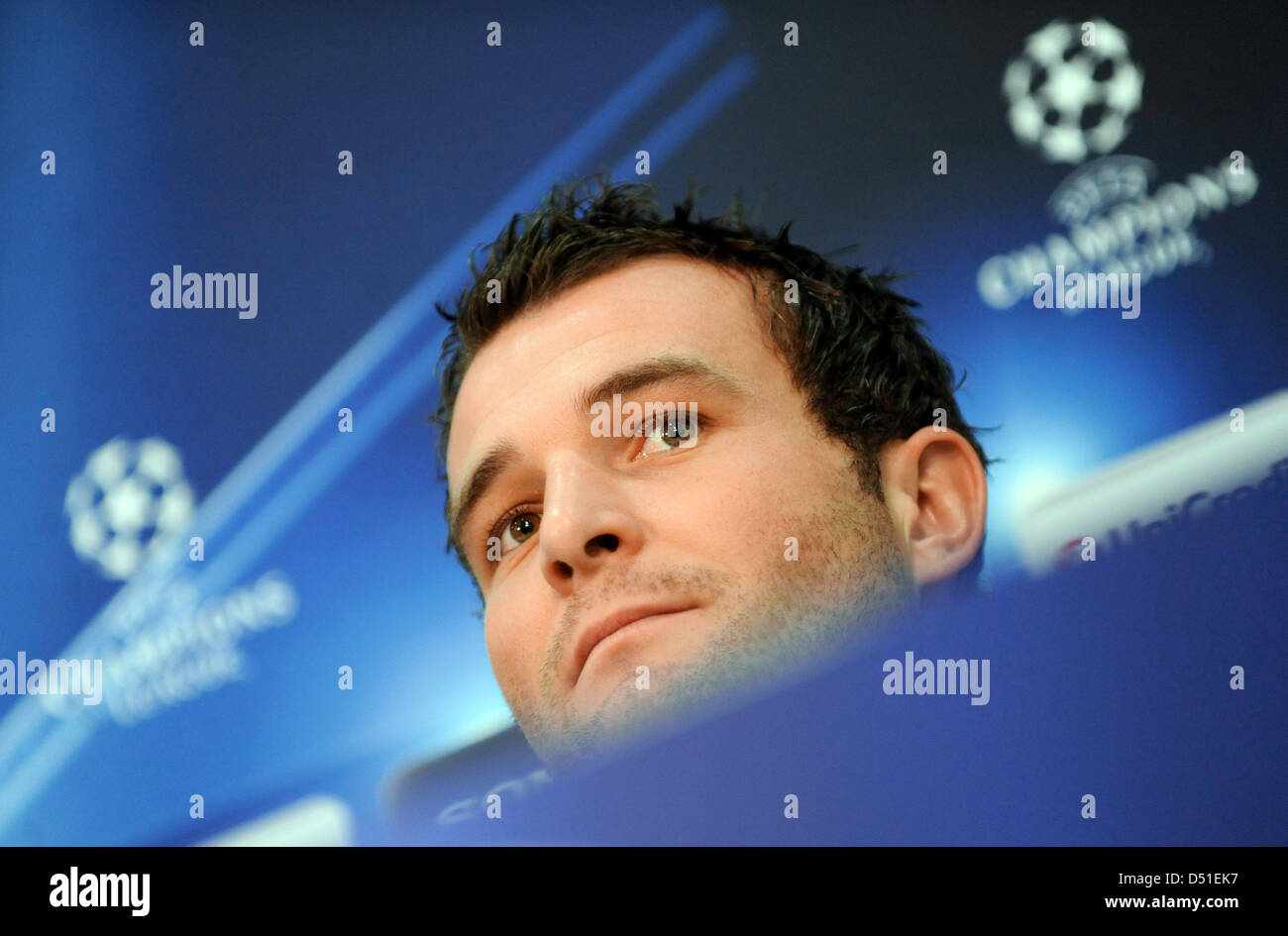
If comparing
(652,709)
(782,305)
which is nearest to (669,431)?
(782,305)

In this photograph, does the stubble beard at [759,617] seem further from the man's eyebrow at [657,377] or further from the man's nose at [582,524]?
the man's eyebrow at [657,377]

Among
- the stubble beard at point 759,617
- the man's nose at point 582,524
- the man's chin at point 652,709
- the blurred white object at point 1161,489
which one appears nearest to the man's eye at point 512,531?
the man's nose at point 582,524

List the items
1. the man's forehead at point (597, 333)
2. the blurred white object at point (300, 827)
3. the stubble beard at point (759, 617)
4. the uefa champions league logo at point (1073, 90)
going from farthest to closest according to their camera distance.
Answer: the uefa champions league logo at point (1073, 90) < the blurred white object at point (300, 827) < the man's forehead at point (597, 333) < the stubble beard at point (759, 617)

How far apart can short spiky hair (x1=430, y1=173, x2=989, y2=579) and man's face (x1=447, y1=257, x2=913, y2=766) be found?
2.6 inches

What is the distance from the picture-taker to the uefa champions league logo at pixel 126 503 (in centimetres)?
287

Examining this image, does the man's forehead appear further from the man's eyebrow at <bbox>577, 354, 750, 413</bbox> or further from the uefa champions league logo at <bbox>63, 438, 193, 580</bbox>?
the uefa champions league logo at <bbox>63, 438, 193, 580</bbox>

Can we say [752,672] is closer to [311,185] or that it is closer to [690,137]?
[690,137]

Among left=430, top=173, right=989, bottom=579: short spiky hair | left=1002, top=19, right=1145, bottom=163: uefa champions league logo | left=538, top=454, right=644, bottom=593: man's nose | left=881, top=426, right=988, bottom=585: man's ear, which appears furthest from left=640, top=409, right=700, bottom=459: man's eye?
Result: left=1002, top=19, right=1145, bottom=163: uefa champions league logo

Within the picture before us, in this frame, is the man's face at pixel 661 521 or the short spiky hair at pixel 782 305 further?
the short spiky hair at pixel 782 305

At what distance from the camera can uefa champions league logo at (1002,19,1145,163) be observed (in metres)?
2.85

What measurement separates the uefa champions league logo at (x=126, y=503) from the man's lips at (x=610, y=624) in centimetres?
112

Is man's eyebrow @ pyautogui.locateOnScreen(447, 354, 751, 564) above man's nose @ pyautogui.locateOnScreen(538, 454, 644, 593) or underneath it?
above

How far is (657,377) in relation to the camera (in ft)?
8.31

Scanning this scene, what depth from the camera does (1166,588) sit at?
267cm
